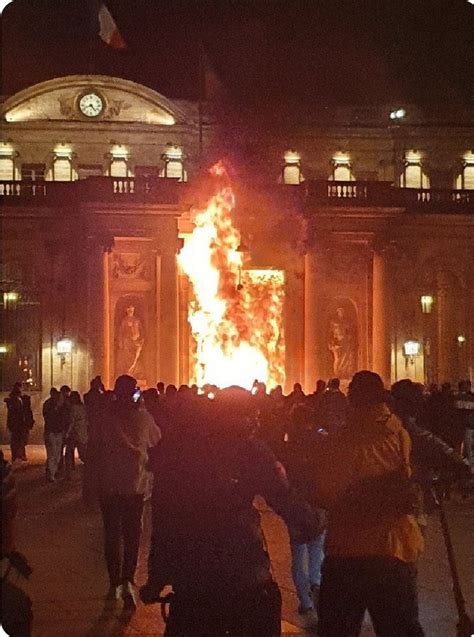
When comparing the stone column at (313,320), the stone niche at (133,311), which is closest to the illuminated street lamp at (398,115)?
the stone column at (313,320)

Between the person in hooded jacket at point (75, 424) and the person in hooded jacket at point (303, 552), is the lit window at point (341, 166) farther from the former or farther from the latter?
the person in hooded jacket at point (303, 552)

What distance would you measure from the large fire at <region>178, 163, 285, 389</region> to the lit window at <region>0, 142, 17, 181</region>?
6.72 m

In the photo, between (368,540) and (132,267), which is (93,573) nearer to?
(368,540)

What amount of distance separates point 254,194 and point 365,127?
235 inches

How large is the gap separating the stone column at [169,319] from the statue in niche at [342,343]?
4.67 meters

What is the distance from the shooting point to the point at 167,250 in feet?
95.8

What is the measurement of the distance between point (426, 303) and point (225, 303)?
255 inches

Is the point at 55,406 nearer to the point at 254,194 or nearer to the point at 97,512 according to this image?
the point at 97,512

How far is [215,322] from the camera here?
1169 inches

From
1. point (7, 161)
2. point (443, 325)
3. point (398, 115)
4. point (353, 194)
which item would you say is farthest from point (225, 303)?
point (398, 115)

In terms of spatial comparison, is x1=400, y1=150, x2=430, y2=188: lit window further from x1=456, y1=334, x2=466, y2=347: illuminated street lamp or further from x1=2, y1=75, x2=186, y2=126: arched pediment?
x1=2, y1=75, x2=186, y2=126: arched pediment

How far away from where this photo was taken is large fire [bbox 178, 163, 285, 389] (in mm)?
29547

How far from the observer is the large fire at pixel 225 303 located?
29547mm

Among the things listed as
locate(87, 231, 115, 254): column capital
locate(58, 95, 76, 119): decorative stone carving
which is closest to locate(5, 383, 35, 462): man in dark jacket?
locate(87, 231, 115, 254): column capital
